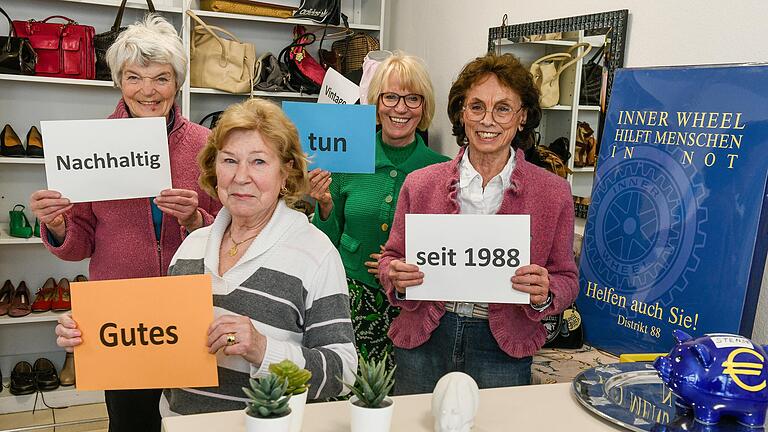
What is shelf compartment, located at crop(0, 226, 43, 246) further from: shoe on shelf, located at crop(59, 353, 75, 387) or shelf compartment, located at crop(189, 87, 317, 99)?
shelf compartment, located at crop(189, 87, 317, 99)

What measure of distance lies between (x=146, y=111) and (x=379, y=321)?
1.04m

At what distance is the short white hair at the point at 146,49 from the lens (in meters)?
2.14

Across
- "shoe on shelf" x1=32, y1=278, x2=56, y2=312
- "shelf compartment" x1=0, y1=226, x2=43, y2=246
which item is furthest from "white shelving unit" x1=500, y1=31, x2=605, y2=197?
"shoe on shelf" x1=32, y1=278, x2=56, y2=312

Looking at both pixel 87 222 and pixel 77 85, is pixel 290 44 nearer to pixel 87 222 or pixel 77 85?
pixel 77 85

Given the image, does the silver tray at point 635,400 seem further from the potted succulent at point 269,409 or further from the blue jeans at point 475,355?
the potted succulent at point 269,409

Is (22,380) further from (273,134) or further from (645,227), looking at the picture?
(645,227)

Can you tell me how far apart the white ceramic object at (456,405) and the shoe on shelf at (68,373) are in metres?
3.22

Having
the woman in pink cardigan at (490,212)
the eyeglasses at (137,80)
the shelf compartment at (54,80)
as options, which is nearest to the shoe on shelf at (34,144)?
the shelf compartment at (54,80)

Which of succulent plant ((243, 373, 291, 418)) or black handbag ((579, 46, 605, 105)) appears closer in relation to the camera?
succulent plant ((243, 373, 291, 418))

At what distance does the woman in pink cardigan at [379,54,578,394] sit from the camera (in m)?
1.92

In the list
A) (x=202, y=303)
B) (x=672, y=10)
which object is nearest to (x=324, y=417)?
(x=202, y=303)

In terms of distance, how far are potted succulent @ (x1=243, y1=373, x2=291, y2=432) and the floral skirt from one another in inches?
57.9

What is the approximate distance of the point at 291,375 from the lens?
1117mm

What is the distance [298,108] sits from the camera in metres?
2.36
